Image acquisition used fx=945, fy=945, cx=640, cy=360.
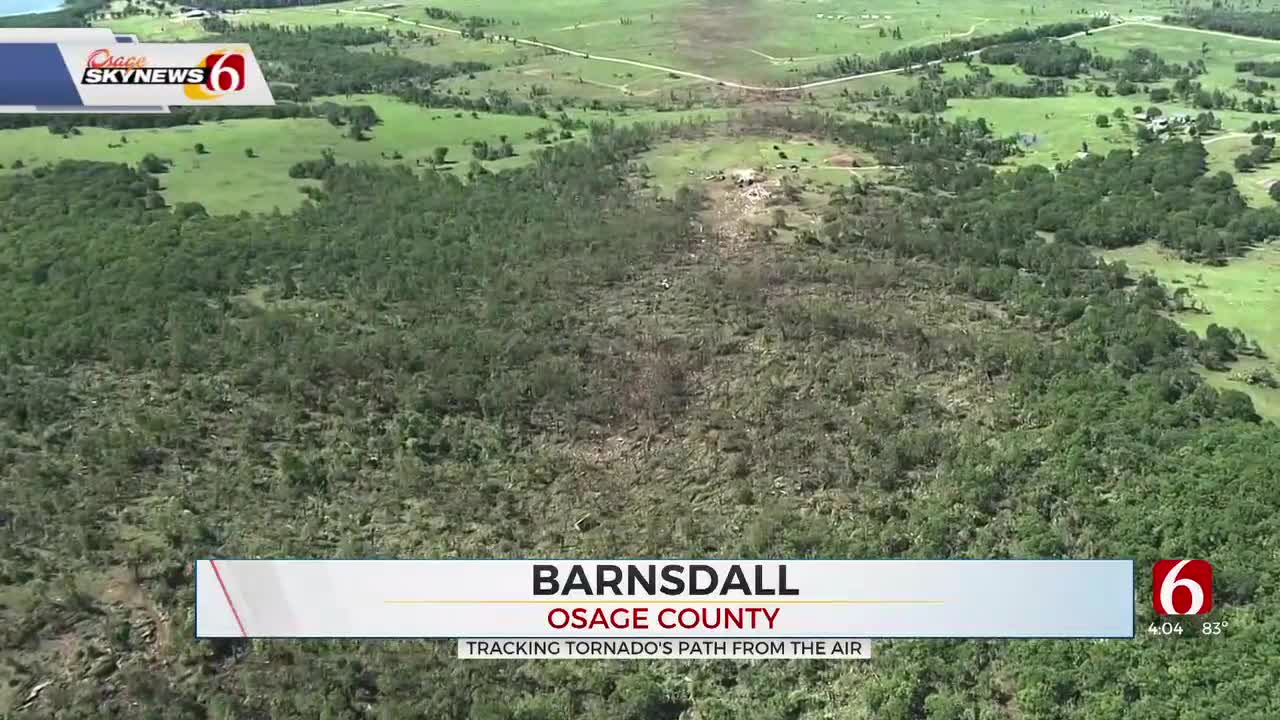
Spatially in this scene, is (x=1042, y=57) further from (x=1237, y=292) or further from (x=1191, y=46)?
(x=1237, y=292)

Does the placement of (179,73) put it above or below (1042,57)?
above

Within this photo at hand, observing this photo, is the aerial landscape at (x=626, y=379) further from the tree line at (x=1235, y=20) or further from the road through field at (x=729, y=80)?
the tree line at (x=1235, y=20)

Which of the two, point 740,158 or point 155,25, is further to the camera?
point 155,25

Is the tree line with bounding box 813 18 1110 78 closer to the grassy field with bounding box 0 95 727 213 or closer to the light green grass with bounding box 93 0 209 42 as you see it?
the grassy field with bounding box 0 95 727 213

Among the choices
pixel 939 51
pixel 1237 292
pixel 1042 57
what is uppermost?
pixel 939 51

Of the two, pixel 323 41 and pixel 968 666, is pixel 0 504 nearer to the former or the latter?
pixel 968 666

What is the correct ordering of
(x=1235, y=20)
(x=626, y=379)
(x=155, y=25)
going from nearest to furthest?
(x=626, y=379) → (x=1235, y=20) → (x=155, y=25)

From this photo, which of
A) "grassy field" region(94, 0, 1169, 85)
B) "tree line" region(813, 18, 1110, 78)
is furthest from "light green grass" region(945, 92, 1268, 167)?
"grassy field" region(94, 0, 1169, 85)

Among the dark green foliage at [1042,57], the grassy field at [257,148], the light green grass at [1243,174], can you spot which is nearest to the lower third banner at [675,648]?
the grassy field at [257,148]

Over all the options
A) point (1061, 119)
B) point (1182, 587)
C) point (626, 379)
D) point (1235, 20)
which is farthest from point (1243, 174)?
point (1235, 20)
